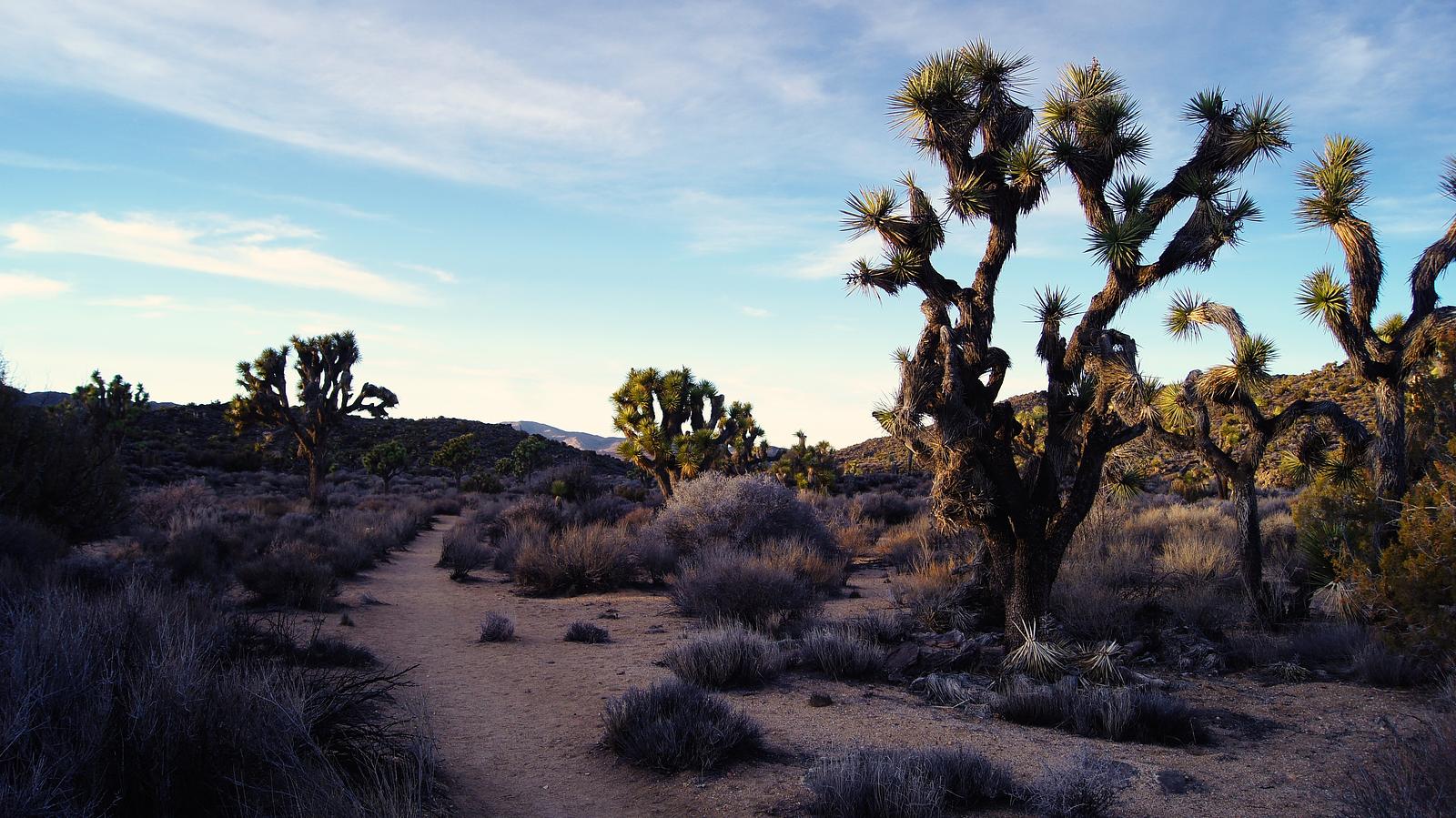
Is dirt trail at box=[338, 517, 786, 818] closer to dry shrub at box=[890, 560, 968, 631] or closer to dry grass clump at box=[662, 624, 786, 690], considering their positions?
dry grass clump at box=[662, 624, 786, 690]

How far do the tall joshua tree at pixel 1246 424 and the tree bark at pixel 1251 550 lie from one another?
0.03 ft

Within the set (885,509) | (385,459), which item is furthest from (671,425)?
(385,459)

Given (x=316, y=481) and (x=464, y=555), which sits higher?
(x=316, y=481)

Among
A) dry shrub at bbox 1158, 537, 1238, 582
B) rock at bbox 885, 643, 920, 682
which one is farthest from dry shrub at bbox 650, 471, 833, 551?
rock at bbox 885, 643, 920, 682

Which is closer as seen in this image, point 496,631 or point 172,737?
point 172,737

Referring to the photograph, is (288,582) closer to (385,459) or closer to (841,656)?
(841,656)

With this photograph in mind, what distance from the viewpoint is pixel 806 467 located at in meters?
39.1

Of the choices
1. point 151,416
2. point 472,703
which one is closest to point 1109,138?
point 472,703

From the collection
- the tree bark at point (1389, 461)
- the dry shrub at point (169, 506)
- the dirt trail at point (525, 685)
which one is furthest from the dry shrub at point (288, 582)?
the tree bark at point (1389, 461)

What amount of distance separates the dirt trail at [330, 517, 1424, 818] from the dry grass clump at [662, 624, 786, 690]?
237 mm

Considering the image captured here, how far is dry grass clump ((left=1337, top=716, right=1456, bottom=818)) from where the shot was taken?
3.64 metres

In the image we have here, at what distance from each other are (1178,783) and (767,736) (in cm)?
303

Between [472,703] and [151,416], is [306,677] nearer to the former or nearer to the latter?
[472,703]

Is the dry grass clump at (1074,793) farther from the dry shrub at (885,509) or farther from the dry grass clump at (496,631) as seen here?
the dry shrub at (885,509)
